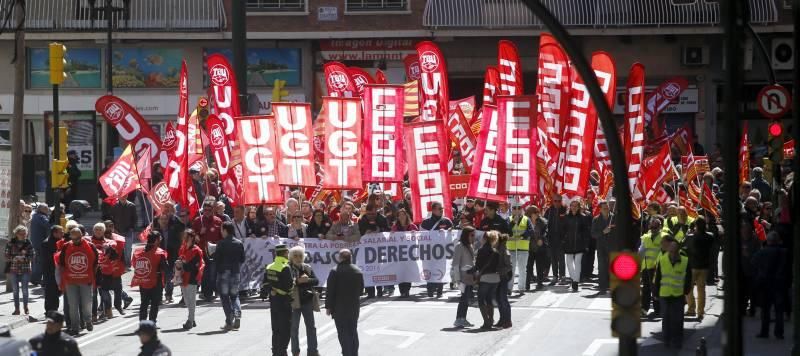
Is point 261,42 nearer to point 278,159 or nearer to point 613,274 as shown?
point 278,159

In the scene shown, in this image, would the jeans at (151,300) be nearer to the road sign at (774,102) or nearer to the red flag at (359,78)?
the road sign at (774,102)

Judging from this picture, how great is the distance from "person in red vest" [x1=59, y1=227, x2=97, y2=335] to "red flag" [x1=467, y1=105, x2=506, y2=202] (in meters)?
6.19

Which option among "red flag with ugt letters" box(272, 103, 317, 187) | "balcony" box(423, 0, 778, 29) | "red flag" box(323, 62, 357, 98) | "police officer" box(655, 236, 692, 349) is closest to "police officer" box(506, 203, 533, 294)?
"red flag with ugt letters" box(272, 103, 317, 187)

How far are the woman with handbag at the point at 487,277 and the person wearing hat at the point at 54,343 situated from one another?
7.11m

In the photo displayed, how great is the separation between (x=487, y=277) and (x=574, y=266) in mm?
3866

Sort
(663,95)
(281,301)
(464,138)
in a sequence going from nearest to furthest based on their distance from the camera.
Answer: (281,301)
(464,138)
(663,95)

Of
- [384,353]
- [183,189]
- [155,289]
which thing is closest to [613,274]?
[384,353]

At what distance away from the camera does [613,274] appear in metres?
11.6

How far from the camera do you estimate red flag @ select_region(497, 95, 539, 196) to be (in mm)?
22328

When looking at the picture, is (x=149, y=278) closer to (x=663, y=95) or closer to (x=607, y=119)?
(x=607, y=119)

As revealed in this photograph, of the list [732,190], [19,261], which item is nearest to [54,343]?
[732,190]

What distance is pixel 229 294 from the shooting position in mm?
19969

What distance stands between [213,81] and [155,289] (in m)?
6.31

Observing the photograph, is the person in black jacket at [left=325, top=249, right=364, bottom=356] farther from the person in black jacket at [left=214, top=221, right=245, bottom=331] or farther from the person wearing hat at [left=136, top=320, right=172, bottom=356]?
the person wearing hat at [left=136, top=320, right=172, bottom=356]
